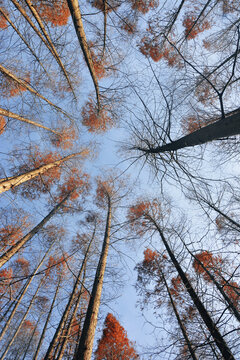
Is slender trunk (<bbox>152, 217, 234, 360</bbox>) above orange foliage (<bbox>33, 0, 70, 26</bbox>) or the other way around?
the other way around

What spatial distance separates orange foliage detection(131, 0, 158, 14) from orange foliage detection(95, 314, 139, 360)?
14.1 metres

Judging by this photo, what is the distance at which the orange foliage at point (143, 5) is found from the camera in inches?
156

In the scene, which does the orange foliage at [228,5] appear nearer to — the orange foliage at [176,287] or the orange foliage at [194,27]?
the orange foliage at [194,27]

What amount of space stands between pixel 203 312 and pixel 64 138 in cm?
898

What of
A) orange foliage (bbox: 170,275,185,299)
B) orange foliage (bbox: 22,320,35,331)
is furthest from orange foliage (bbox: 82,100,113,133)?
orange foliage (bbox: 22,320,35,331)

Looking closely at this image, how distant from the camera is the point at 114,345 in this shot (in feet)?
33.3

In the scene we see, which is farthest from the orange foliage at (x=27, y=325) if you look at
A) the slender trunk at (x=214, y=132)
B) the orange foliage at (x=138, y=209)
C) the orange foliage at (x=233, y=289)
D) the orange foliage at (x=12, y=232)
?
the slender trunk at (x=214, y=132)

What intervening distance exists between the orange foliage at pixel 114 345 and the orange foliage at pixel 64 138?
1182 cm

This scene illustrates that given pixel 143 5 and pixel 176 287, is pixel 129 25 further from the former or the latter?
pixel 176 287

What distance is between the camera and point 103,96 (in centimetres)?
511

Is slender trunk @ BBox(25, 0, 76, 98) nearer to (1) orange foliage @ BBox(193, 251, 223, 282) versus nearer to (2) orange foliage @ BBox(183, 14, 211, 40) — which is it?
(2) orange foliage @ BBox(183, 14, 211, 40)

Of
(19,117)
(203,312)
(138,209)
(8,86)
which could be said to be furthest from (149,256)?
(8,86)

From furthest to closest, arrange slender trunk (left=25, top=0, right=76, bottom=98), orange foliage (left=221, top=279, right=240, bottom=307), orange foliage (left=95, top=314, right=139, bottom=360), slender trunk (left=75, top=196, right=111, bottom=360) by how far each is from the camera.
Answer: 1. orange foliage (left=95, top=314, right=139, bottom=360)
2. slender trunk (left=25, top=0, right=76, bottom=98)
3. slender trunk (left=75, top=196, right=111, bottom=360)
4. orange foliage (left=221, top=279, right=240, bottom=307)

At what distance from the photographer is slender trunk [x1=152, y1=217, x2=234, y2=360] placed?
1.99 m
